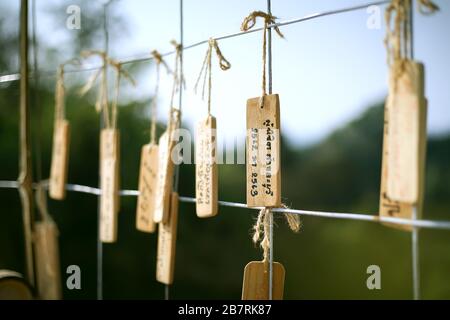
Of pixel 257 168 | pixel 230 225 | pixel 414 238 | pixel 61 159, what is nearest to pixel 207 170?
pixel 257 168

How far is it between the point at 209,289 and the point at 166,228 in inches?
65.9

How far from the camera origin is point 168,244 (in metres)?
0.72

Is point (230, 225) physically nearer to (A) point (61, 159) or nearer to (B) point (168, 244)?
(A) point (61, 159)

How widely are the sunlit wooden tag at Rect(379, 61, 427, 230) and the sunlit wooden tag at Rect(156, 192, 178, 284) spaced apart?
31 centimetres

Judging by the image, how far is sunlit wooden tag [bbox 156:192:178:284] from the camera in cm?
71

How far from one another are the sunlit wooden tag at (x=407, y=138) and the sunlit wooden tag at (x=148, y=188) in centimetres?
37

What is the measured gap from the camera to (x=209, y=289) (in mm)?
2348

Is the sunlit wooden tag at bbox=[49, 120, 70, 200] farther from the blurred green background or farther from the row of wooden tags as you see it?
the blurred green background

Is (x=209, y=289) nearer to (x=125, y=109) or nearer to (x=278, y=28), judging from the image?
(x=125, y=109)

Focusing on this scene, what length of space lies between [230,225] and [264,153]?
1.82 meters

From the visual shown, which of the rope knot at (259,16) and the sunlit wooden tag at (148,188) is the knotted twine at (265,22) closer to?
the rope knot at (259,16)

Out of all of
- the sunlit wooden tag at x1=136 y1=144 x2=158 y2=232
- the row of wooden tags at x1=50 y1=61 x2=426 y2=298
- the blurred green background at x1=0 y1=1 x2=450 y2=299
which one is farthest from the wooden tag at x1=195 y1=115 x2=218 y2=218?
the blurred green background at x1=0 y1=1 x2=450 y2=299
